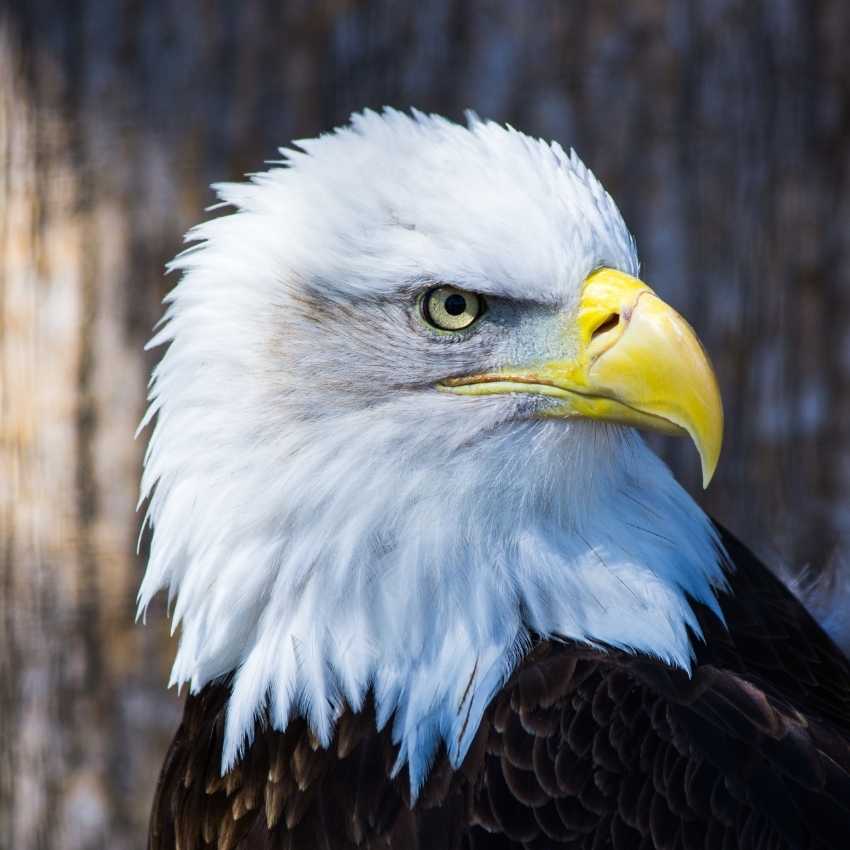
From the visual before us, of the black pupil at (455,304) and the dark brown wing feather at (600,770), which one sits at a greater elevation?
the black pupil at (455,304)

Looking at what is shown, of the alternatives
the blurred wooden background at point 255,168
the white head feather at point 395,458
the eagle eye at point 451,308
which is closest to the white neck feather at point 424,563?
the white head feather at point 395,458

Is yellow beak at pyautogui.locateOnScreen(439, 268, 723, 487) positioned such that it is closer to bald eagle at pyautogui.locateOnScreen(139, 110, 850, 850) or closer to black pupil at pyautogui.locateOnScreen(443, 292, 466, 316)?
bald eagle at pyautogui.locateOnScreen(139, 110, 850, 850)

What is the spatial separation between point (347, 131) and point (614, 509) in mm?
744

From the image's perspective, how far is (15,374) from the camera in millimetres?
3402

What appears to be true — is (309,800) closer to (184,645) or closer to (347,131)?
(184,645)

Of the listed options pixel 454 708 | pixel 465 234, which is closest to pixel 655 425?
pixel 465 234

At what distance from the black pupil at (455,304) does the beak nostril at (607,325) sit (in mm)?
201

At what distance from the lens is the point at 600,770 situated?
1905 mm

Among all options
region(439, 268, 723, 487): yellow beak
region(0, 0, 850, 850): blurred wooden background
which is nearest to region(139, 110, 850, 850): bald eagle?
region(439, 268, 723, 487): yellow beak

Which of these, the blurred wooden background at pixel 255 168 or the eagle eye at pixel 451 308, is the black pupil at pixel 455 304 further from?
the blurred wooden background at pixel 255 168

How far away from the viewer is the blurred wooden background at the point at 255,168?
10.6 ft

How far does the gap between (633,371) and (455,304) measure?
294 mm

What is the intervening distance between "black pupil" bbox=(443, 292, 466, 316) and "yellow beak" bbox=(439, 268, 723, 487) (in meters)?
0.13

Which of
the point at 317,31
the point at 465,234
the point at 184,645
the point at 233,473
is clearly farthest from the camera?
the point at 317,31
